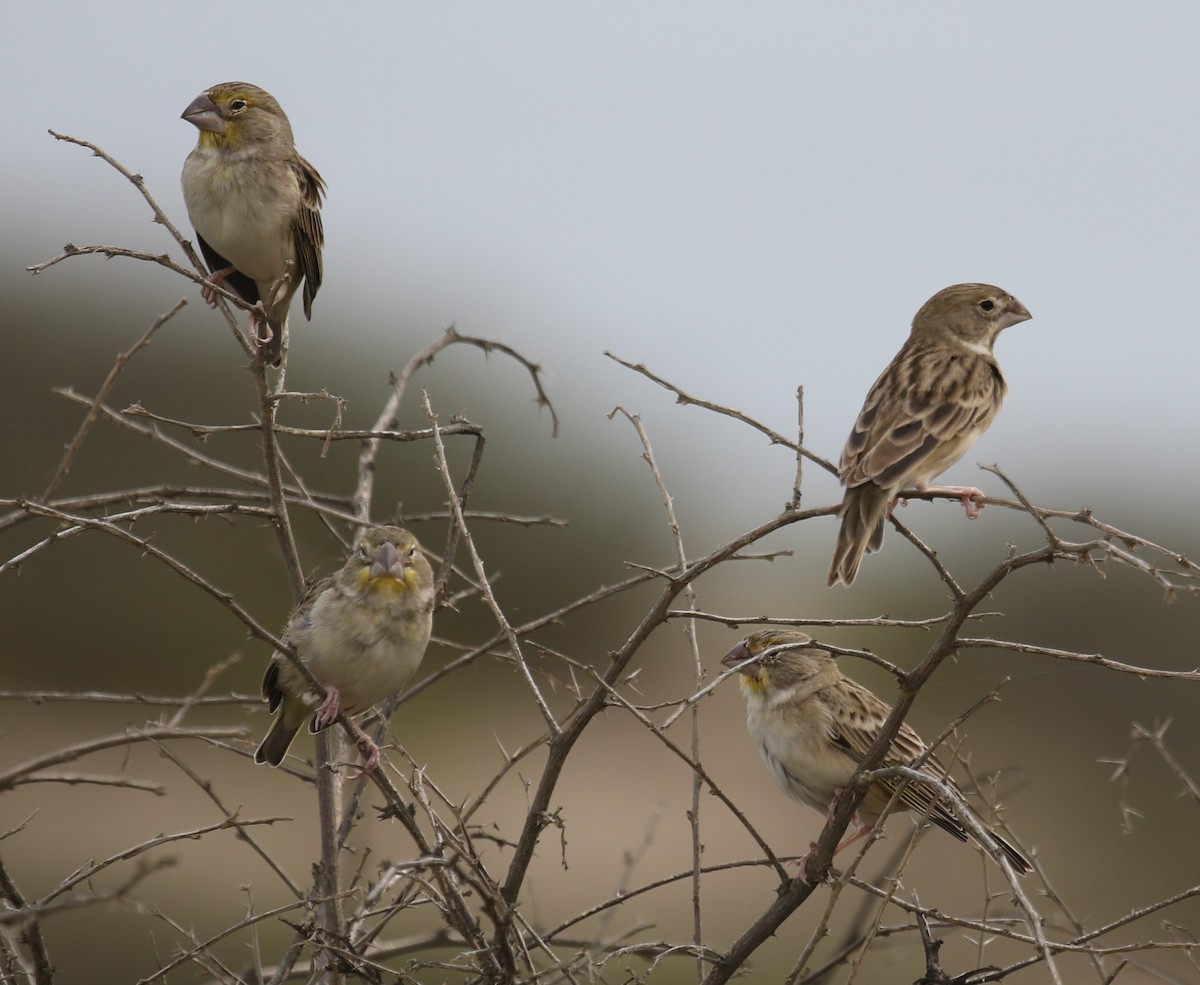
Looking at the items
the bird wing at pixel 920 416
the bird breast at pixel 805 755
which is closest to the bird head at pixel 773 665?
the bird breast at pixel 805 755

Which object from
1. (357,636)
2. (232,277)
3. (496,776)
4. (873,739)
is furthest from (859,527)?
(232,277)

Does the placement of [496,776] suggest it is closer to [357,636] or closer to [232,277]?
[357,636]

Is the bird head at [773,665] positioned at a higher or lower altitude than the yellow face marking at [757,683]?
higher

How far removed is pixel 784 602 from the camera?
20078 millimetres

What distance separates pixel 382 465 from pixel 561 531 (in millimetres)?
3045

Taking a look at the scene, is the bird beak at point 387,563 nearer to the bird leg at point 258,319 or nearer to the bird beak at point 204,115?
the bird leg at point 258,319

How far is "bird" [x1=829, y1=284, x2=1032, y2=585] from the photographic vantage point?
187 inches

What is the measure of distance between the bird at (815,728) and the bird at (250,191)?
2.45m

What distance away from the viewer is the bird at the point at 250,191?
639cm

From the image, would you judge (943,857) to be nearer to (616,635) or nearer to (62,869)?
(616,635)

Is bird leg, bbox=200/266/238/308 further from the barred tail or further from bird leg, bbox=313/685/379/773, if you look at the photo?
the barred tail

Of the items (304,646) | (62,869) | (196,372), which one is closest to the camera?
(304,646)

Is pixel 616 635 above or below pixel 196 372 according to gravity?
below

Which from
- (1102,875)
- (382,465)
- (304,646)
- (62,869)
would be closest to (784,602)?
(1102,875)
